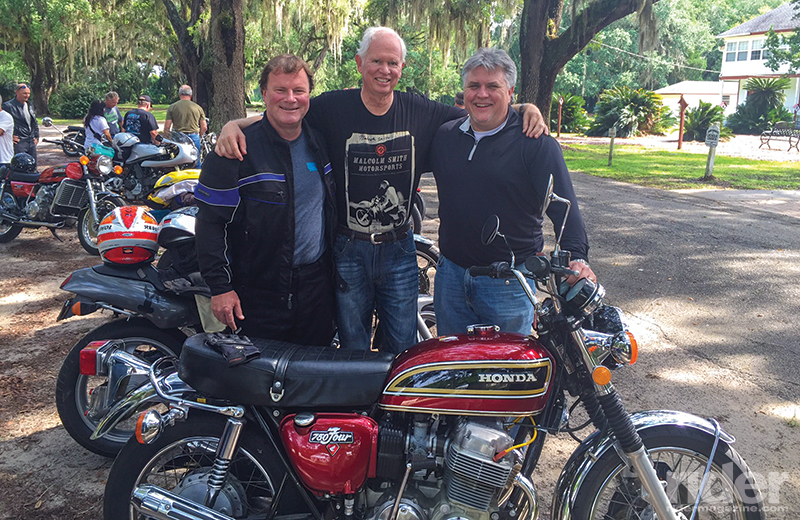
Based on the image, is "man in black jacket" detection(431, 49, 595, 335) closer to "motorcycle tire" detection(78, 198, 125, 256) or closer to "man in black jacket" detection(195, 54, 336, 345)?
"man in black jacket" detection(195, 54, 336, 345)

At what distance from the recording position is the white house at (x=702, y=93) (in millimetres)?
41219

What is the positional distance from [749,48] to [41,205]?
4936 cm

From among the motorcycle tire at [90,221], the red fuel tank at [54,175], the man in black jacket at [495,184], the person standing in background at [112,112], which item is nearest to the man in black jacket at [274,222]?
the man in black jacket at [495,184]

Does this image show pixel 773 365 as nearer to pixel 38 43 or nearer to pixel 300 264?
pixel 300 264

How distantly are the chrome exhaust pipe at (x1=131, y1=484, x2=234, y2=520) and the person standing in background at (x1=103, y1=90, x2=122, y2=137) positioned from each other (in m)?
12.3

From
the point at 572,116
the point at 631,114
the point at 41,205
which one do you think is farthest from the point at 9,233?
the point at 572,116

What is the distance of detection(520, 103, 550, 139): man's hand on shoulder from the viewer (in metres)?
2.77

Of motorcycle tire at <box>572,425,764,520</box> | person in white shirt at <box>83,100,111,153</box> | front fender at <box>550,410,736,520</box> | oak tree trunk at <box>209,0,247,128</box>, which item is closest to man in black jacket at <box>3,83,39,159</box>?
person in white shirt at <box>83,100,111,153</box>

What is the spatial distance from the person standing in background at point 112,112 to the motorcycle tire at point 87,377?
11003 mm

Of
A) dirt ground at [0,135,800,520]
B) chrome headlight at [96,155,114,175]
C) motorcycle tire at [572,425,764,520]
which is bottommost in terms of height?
dirt ground at [0,135,800,520]

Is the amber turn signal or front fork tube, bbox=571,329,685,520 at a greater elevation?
the amber turn signal

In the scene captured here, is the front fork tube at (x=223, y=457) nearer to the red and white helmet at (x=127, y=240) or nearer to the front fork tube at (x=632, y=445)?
the front fork tube at (x=632, y=445)

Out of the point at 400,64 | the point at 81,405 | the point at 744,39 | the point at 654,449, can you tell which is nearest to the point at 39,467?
the point at 81,405

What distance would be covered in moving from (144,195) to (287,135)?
6431 millimetres
